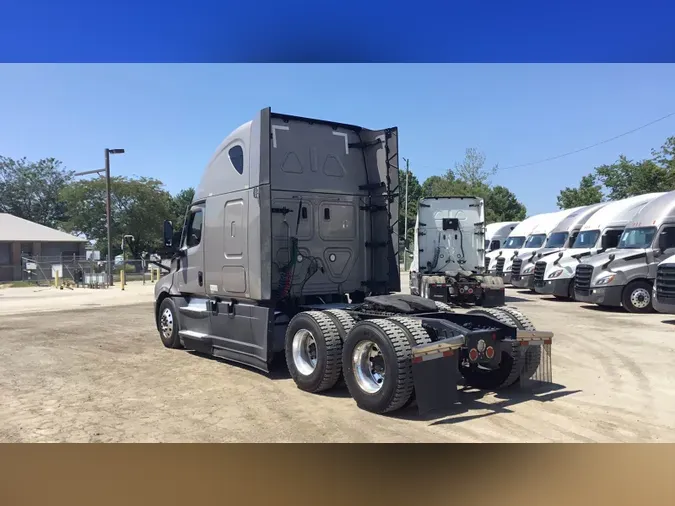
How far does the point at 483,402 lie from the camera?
21.6 feet

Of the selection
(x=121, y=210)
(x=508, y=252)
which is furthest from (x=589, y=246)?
(x=121, y=210)

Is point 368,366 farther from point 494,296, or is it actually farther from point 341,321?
point 494,296

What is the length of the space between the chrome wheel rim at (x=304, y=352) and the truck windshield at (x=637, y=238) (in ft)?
39.8

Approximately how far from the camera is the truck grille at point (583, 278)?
1594 centimetres

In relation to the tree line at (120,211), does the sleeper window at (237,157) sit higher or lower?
lower

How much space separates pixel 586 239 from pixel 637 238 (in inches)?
134

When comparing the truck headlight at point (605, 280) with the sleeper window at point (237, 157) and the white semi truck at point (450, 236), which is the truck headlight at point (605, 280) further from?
the sleeper window at point (237, 157)

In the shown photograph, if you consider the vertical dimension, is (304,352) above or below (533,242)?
below

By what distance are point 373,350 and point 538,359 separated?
2.18 m

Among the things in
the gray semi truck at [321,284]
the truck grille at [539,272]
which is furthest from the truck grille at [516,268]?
the gray semi truck at [321,284]

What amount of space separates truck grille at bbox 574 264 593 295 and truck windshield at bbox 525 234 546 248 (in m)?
7.40

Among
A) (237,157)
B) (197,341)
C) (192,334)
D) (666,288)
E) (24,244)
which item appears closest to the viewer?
(237,157)

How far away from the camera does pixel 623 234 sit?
1664 cm
